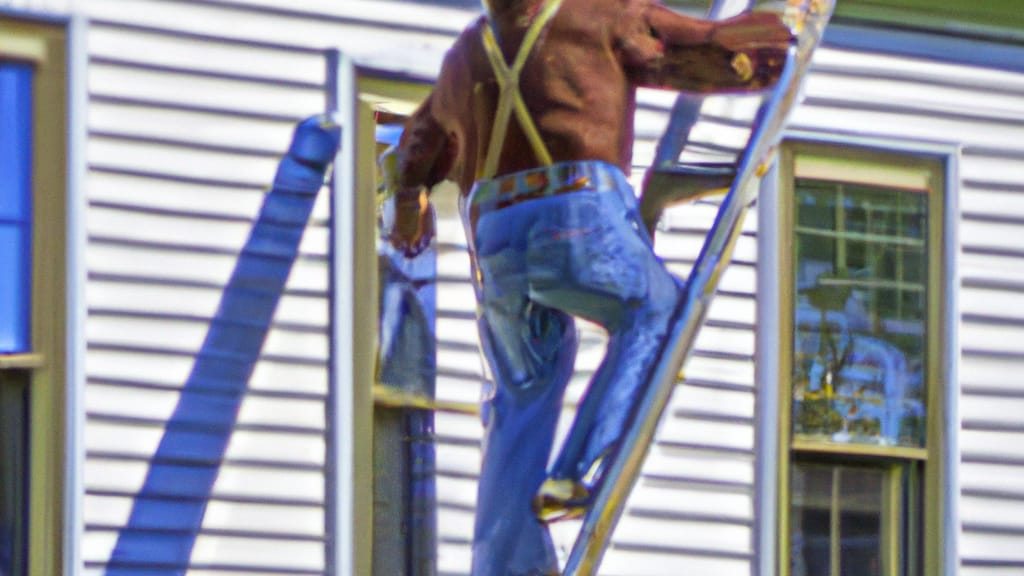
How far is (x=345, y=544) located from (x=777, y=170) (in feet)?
5.85

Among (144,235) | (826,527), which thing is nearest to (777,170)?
(826,527)

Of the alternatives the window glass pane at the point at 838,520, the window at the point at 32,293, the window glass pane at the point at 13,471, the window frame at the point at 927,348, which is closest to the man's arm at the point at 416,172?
the window at the point at 32,293

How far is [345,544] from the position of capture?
579 centimetres

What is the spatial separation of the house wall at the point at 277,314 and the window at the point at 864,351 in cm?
31

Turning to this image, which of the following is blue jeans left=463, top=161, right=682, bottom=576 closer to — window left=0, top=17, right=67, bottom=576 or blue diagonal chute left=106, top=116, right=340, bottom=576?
blue diagonal chute left=106, top=116, right=340, bottom=576

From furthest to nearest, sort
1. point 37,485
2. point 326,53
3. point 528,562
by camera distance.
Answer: point 326,53, point 37,485, point 528,562

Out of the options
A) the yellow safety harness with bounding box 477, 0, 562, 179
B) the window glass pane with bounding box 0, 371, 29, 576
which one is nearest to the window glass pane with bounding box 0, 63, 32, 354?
the window glass pane with bounding box 0, 371, 29, 576

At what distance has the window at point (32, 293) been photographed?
553 centimetres

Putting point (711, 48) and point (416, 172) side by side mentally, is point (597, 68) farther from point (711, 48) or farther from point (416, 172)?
point (416, 172)

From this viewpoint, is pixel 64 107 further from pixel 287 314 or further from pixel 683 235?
pixel 683 235

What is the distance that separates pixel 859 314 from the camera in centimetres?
662

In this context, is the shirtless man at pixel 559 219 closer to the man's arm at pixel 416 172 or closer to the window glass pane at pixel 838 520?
the man's arm at pixel 416 172

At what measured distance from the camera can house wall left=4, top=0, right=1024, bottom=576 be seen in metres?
5.68

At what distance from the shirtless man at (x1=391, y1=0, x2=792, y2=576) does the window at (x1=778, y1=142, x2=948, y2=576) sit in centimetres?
133
